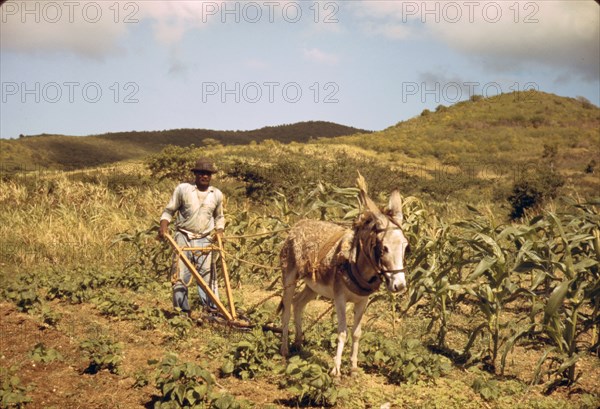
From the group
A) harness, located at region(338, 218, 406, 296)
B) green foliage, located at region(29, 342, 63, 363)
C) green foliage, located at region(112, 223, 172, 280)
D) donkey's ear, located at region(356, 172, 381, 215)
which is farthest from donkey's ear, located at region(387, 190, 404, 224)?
green foliage, located at region(112, 223, 172, 280)

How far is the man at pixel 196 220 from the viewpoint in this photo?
832cm

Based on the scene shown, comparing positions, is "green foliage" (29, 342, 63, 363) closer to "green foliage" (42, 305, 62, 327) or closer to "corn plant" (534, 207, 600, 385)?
"green foliage" (42, 305, 62, 327)

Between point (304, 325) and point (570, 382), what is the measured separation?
12.2ft

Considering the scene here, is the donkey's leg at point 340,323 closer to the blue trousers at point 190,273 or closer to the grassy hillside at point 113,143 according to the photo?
the blue trousers at point 190,273

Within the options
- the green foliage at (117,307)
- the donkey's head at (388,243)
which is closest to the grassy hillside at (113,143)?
the green foliage at (117,307)

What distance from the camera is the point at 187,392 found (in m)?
4.97

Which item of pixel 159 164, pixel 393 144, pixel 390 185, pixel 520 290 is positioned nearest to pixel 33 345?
pixel 520 290

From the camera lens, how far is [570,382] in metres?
6.30

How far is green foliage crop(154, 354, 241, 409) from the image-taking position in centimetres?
486

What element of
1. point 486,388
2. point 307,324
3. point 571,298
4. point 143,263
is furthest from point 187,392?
point 143,263

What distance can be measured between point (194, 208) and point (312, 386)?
157 inches

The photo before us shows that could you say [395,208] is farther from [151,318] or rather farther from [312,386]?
[151,318]

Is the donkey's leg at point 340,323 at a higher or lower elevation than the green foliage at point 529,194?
lower

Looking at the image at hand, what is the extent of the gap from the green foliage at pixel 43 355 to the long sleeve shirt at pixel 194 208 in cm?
262
